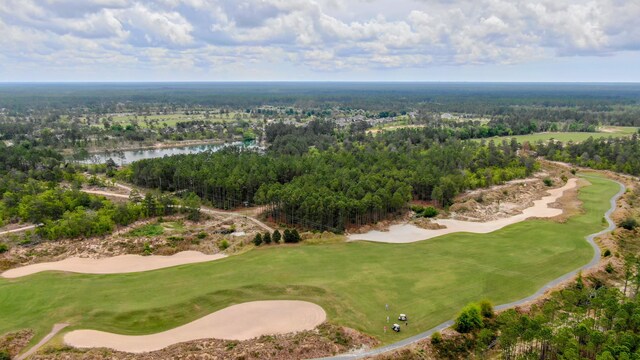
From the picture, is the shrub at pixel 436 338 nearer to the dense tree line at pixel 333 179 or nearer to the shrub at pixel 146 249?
the dense tree line at pixel 333 179

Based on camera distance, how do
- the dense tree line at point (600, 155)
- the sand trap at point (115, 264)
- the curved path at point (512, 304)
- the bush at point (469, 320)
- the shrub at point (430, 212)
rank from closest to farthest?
the curved path at point (512, 304) → the bush at point (469, 320) → the sand trap at point (115, 264) → the shrub at point (430, 212) → the dense tree line at point (600, 155)

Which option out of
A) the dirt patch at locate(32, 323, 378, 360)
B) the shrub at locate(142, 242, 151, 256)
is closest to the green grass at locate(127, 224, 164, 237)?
the shrub at locate(142, 242, 151, 256)

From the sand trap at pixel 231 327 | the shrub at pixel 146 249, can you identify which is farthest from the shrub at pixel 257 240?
the sand trap at pixel 231 327

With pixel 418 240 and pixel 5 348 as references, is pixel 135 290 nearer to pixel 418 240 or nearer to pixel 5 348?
pixel 5 348

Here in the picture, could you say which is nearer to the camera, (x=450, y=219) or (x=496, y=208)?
(x=450, y=219)

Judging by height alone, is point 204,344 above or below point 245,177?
below

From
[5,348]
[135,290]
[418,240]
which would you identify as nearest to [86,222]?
[135,290]

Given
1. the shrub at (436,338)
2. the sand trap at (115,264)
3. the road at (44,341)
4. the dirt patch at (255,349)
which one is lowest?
the sand trap at (115,264)
